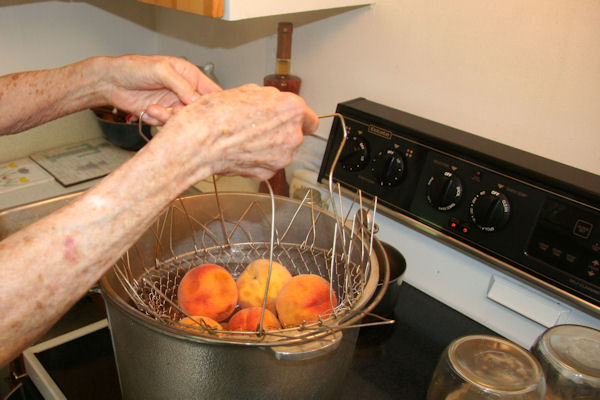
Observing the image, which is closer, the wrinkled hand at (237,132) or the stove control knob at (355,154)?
the wrinkled hand at (237,132)

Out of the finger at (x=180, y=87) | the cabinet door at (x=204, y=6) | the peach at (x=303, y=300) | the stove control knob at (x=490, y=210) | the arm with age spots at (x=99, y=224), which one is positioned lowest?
the peach at (x=303, y=300)

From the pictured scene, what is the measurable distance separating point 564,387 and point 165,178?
494mm

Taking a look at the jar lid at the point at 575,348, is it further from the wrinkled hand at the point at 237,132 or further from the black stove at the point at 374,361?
the wrinkled hand at the point at 237,132

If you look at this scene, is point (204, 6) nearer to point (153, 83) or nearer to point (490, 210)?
point (153, 83)

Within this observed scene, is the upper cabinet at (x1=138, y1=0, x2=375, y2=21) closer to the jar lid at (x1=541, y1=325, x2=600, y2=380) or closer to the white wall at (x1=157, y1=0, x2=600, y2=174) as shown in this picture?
the white wall at (x1=157, y1=0, x2=600, y2=174)

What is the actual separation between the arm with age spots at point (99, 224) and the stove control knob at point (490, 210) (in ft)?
1.30

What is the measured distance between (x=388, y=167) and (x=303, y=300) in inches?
12.6

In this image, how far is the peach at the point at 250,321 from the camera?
57cm

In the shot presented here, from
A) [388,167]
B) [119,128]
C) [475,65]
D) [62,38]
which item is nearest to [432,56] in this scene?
[475,65]

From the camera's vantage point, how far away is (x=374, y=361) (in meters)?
0.72

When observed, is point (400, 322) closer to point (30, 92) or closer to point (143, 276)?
point (143, 276)

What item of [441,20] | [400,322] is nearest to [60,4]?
[441,20]

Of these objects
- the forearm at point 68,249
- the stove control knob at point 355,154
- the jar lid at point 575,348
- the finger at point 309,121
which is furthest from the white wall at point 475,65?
the forearm at point 68,249

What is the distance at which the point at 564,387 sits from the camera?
1.86 ft
